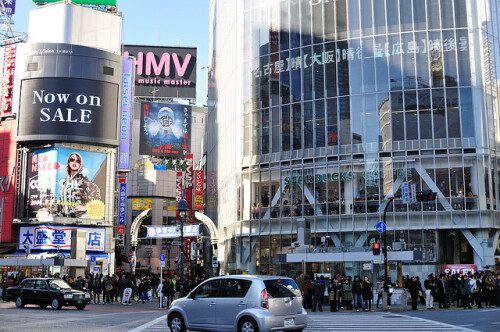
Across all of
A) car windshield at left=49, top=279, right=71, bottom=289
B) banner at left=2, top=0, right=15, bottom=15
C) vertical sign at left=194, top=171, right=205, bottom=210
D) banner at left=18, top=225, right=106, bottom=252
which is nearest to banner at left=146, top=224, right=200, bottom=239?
banner at left=18, top=225, right=106, bottom=252

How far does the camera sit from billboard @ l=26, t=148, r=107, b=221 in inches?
2452

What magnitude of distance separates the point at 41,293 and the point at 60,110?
35.0m

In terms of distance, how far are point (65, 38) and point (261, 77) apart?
24172mm

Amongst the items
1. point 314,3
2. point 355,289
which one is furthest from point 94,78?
point 355,289

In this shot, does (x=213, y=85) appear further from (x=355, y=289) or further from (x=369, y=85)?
(x=355, y=289)

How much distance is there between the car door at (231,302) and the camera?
51.1 ft

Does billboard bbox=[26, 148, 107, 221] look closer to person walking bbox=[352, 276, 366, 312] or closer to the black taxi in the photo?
the black taxi

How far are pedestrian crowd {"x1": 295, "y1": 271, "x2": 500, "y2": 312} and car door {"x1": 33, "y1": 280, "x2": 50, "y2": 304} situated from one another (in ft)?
39.8

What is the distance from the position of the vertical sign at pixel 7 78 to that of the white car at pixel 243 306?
55.2 meters

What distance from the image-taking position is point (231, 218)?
197 feet

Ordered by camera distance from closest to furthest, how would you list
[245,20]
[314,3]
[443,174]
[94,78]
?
[443,174], [314,3], [245,20], [94,78]

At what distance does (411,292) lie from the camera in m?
30.0

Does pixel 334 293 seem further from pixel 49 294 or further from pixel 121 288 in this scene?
pixel 121 288

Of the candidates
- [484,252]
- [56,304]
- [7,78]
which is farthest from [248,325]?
[7,78]
